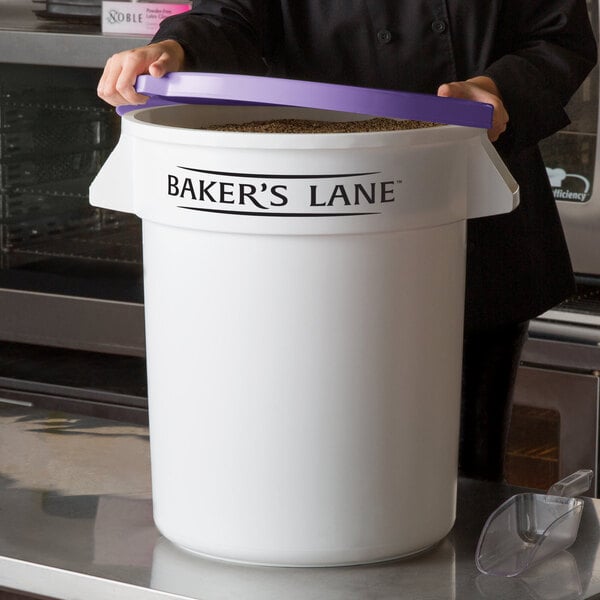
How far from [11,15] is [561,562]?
193 cm

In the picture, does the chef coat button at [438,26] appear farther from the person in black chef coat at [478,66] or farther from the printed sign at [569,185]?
the printed sign at [569,185]

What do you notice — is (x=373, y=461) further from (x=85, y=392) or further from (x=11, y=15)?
(x=11, y=15)

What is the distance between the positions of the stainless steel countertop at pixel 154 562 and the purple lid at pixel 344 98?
0.31 m

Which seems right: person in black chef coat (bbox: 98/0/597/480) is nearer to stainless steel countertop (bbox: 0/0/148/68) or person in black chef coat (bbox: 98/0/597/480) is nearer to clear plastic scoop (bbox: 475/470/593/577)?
clear plastic scoop (bbox: 475/470/593/577)

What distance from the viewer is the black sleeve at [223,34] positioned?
103 centimetres

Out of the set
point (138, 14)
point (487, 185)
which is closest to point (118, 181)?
point (487, 185)

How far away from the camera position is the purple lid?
2.34 ft

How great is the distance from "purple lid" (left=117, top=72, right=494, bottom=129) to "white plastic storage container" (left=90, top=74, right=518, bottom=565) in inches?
0.5

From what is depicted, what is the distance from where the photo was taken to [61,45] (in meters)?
1.95

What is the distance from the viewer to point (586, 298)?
75.4 inches

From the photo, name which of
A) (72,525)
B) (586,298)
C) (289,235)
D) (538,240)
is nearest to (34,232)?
(586,298)

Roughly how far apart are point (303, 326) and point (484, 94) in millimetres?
272

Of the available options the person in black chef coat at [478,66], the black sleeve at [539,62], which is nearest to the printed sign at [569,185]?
the person in black chef coat at [478,66]

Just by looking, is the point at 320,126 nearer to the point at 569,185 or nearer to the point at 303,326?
the point at 303,326
